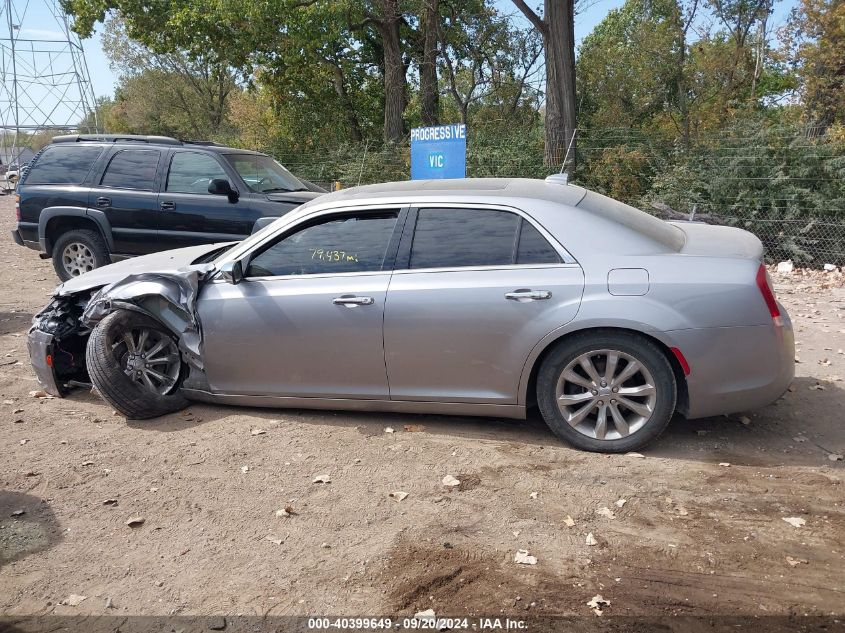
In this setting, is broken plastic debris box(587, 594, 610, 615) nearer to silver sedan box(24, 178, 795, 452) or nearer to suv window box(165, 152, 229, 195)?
silver sedan box(24, 178, 795, 452)

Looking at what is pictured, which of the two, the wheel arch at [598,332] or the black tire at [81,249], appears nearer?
the wheel arch at [598,332]

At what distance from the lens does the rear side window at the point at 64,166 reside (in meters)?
9.98

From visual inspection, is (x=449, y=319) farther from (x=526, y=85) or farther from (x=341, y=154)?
(x=526, y=85)

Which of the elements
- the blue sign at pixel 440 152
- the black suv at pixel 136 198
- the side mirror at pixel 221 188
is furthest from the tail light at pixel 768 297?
the blue sign at pixel 440 152

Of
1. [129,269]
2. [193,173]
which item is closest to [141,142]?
[193,173]

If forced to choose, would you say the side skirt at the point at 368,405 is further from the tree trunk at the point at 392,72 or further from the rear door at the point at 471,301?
the tree trunk at the point at 392,72

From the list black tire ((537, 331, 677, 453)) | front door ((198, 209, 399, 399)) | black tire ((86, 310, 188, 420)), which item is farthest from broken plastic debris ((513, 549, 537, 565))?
black tire ((86, 310, 188, 420))

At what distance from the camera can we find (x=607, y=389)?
441 cm

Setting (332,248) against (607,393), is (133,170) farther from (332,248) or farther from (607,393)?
(607,393)

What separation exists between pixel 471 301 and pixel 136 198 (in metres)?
6.65

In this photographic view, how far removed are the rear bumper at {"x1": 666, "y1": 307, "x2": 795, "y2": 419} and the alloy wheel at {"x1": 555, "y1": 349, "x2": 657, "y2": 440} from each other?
26cm

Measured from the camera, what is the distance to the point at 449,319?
15.0 ft

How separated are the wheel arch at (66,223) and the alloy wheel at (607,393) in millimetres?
7361

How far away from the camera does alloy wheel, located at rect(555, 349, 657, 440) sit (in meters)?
4.36
